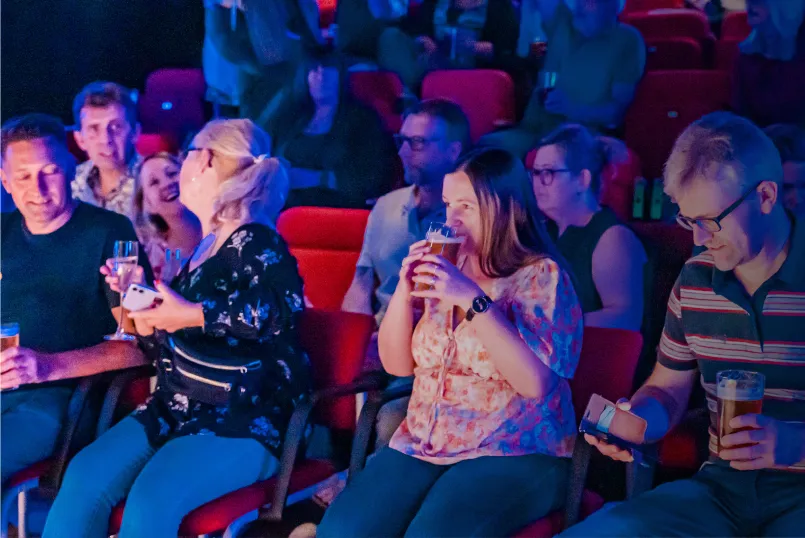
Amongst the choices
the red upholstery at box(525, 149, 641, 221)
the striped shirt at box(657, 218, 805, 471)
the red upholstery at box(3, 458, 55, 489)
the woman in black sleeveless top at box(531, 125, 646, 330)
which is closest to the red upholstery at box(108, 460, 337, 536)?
the red upholstery at box(3, 458, 55, 489)

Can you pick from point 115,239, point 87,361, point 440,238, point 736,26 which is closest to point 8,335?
point 87,361

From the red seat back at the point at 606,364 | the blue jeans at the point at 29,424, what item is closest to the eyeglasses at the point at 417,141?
the red seat back at the point at 606,364

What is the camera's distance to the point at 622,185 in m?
2.85

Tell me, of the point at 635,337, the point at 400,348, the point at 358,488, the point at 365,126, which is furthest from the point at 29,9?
the point at 635,337

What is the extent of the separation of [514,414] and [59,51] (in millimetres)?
2458

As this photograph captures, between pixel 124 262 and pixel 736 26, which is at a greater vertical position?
pixel 736 26

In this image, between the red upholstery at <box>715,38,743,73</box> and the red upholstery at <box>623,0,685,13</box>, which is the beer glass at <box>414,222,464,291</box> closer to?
the red upholstery at <box>715,38,743,73</box>

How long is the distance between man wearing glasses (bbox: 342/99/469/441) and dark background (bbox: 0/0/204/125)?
119 cm

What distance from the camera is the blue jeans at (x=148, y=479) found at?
189cm

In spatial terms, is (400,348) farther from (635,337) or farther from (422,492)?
(635,337)

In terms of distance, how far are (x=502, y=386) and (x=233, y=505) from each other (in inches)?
27.6

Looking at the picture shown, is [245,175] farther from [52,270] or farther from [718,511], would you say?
[718,511]

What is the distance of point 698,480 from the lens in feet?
5.70

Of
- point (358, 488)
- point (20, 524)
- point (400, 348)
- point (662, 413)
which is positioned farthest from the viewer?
point (20, 524)
